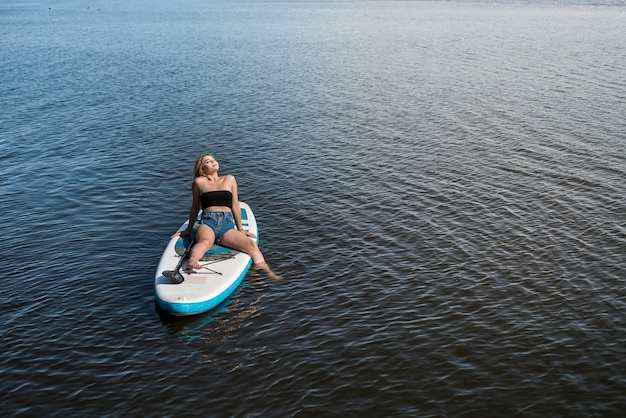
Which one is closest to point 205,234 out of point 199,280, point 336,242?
point 199,280

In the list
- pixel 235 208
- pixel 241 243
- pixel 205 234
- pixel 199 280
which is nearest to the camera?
pixel 199 280

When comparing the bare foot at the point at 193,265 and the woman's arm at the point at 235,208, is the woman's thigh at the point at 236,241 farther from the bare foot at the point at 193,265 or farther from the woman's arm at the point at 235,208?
the bare foot at the point at 193,265

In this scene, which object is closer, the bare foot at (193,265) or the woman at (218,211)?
the bare foot at (193,265)

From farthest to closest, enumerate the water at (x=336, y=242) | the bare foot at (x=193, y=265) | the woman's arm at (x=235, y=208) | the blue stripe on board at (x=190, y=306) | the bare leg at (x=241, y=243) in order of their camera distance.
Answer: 1. the woman's arm at (x=235, y=208)
2. the bare leg at (x=241, y=243)
3. the bare foot at (x=193, y=265)
4. the blue stripe on board at (x=190, y=306)
5. the water at (x=336, y=242)

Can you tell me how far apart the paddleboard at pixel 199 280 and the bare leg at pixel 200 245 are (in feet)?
0.66

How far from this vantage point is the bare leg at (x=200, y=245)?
15273 millimetres

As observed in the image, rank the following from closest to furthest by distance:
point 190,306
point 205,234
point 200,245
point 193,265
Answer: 1. point 190,306
2. point 193,265
3. point 200,245
4. point 205,234

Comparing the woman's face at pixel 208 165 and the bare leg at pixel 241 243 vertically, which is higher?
the woman's face at pixel 208 165

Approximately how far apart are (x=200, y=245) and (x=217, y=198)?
134 centimetres

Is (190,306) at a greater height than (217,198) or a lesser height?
lesser

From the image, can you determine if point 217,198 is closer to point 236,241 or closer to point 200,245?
point 236,241

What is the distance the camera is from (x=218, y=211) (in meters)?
16.5

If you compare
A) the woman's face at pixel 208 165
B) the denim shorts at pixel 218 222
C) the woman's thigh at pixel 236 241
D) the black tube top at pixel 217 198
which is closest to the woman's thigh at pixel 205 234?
the denim shorts at pixel 218 222

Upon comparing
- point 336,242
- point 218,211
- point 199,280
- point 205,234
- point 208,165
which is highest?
point 208,165
